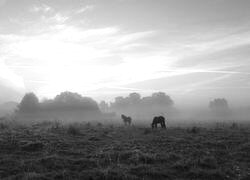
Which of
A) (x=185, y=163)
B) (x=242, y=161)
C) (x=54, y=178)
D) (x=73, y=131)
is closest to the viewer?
(x=54, y=178)

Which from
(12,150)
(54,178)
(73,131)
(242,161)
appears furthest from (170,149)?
(73,131)

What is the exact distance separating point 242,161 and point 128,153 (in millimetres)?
6651

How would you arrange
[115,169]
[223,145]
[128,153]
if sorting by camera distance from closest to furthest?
[115,169]
[128,153]
[223,145]

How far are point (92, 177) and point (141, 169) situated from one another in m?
2.67

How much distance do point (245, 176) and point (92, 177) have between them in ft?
22.4

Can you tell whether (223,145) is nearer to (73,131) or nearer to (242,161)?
(242,161)

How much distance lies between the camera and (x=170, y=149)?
17.3m

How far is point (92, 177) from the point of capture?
34.7ft

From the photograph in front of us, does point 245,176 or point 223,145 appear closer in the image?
point 245,176

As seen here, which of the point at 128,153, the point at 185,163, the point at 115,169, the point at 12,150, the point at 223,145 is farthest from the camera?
the point at 223,145

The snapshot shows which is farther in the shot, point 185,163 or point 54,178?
point 185,163

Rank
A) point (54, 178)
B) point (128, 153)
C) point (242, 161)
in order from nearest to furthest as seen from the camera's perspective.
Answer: point (54, 178)
point (242, 161)
point (128, 153)

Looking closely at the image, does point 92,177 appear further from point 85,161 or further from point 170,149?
point 170,149

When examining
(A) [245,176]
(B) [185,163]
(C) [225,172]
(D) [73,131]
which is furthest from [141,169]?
(D) [73,131]
